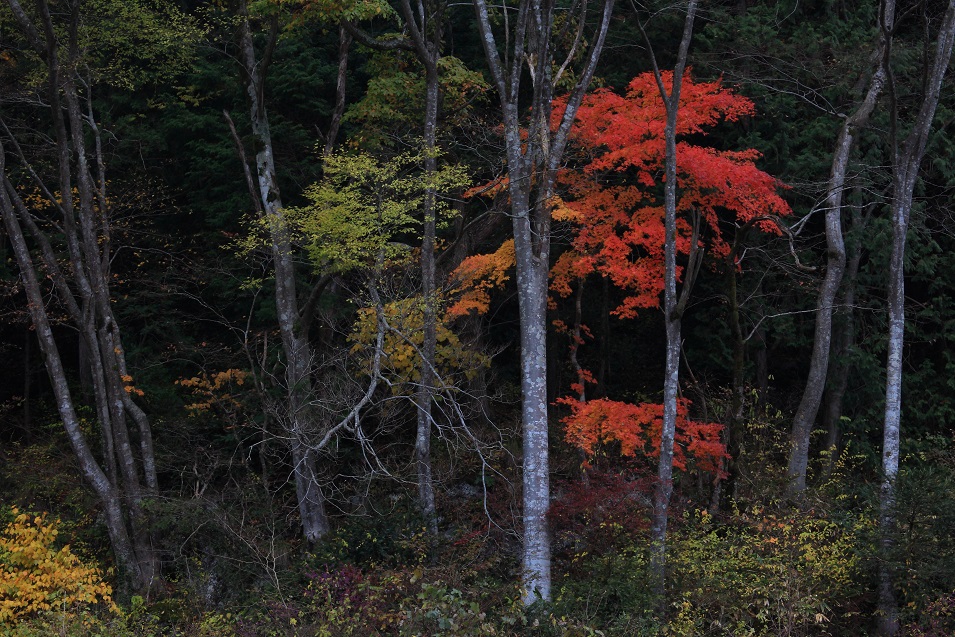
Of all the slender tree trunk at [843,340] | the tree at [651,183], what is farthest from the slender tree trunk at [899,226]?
the slender tree trunk at [843,340]

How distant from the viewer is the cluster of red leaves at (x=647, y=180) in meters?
13.8

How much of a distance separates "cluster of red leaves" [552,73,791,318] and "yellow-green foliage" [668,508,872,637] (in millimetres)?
4366

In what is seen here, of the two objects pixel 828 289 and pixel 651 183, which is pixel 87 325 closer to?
pixel 651 183

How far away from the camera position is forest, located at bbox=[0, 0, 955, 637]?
11.1m

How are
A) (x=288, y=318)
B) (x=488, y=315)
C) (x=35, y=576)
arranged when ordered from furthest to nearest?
(x=488, y=315), (x=288, y=318), (x=35, y=576)

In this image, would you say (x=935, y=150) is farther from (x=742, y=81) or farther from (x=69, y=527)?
(x=69, y=527)

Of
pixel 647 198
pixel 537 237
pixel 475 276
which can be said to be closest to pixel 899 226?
pixel 647 198

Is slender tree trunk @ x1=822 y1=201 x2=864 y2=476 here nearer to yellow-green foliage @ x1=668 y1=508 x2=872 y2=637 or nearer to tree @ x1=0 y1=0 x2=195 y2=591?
yellow-green foliage @ x1=668 y1=508 x2=872 y2=637

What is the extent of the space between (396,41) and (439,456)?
278 inches

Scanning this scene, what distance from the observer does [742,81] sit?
48.4 feet

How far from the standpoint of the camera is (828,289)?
543 inches

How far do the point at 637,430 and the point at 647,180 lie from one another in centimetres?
391

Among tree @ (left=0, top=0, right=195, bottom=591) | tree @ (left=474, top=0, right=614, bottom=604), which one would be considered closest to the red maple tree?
tree @ (left=474, top=0, right=614, bottom=604)

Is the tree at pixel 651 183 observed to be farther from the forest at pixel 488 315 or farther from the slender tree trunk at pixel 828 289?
the slender tree trunk at pixel 828 289
